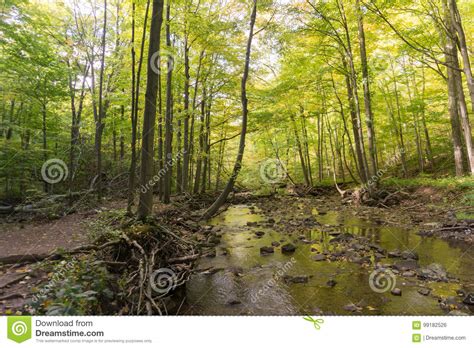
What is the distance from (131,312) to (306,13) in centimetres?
1193

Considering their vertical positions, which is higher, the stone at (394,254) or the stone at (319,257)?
the stone at (394,254)

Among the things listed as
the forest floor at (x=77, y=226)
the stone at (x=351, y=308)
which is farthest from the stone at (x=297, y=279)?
the forest floor at (x=77, y=226)

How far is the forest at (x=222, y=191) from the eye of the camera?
3654 millimetres

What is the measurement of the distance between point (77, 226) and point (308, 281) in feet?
20.9

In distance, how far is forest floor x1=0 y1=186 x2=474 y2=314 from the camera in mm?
3405

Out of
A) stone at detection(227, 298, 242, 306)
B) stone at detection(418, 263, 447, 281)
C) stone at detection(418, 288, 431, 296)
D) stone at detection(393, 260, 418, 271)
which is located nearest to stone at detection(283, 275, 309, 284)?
stone at detection(227, 298, 242, 306)

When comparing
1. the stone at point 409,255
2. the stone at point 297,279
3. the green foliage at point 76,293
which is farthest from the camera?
the stone at point 409,255

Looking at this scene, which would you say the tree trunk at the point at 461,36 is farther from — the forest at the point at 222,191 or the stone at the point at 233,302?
the stone at the point at 233,302

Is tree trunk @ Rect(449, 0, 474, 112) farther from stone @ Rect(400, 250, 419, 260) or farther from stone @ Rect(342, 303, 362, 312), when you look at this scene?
stone @ Rect(342, 303, 362, 312)

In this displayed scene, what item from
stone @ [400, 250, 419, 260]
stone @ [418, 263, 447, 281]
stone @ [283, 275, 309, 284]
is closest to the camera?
stone @ [418, 263, 447, 281]

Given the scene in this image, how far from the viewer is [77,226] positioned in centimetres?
710

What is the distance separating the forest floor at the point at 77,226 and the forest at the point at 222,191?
60 mm

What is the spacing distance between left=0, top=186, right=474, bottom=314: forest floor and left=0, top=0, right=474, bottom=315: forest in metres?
0.06

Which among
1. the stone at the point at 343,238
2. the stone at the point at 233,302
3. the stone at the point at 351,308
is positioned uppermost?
the stone at the point at 343,238
